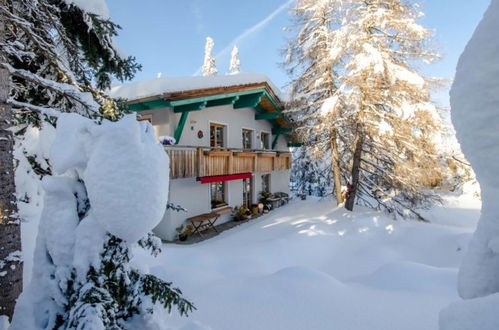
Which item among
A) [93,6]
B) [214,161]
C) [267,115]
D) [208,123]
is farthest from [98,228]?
[267,115]

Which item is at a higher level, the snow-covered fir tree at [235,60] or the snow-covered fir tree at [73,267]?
the snow-covered fir tree at [235,60]

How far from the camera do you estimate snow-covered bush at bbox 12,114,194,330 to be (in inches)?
78.5

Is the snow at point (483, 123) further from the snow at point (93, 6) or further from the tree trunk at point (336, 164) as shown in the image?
the tree trunk at point (336, 164)

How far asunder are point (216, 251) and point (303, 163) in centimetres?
997

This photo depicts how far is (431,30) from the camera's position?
9.98 m

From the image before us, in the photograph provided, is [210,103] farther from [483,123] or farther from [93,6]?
[483,123]

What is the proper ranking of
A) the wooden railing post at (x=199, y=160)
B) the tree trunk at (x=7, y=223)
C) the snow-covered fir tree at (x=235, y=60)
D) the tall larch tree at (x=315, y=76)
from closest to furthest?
the tree trunk at (x=7, y=223) < the wooden railing post at (x=199, y=160) < the tall larch tree at (x=315, y=76) < the snow-covered fir tree at (x=235, y=60)

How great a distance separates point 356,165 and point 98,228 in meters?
11.9

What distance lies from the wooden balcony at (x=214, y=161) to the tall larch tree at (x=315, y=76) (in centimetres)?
252

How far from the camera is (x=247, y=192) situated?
15.1 meters

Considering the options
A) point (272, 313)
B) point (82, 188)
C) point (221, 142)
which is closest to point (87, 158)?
point (82, 188)

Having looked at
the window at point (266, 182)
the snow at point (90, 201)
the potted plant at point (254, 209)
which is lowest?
the potted plant at point (254, 209)

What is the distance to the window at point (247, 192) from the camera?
14.7 m

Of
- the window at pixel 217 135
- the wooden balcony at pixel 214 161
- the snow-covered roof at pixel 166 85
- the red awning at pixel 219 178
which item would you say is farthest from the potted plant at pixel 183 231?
the snow-covered roof at pixel 166 85
